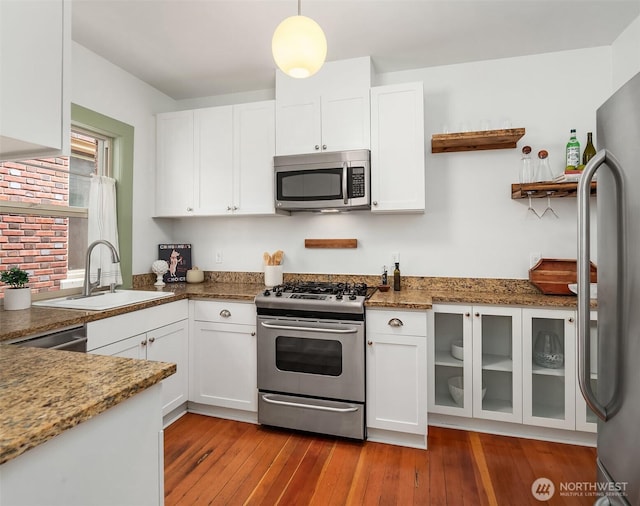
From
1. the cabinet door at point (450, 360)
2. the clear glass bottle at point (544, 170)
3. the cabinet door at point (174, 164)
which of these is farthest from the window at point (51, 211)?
the clear glass bottle at point (544, 170)

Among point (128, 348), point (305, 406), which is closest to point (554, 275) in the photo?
point (305, 406)

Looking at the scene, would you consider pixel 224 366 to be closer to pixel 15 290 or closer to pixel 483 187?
pixel 15 290

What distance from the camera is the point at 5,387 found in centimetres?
81

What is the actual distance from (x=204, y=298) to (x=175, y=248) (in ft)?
2.80

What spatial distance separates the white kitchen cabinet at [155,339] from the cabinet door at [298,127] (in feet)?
4.68

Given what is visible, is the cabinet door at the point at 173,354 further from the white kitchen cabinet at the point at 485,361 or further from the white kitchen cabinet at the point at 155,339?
the white kitchen cabinet at the point at 485,361

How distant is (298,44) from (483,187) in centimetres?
189

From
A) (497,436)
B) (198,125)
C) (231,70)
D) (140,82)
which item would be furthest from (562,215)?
(140,82)

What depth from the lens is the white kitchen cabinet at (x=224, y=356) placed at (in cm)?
254

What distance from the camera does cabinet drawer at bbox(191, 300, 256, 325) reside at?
2.54 meters

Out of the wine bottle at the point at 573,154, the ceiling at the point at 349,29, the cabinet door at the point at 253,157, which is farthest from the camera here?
the cabinet door at the point at 253,157

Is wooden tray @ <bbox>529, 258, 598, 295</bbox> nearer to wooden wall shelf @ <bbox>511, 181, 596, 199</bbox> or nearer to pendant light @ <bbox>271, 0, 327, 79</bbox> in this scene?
wooden wall shelf @ <bbox>511, 181, 596, 199</bbox>

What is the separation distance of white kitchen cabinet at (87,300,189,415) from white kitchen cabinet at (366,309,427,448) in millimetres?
1338

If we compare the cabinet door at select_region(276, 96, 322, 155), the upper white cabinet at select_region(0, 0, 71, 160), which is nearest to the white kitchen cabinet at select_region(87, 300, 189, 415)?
the upper white cabinet at select_region(0, 0, 71, 160)
